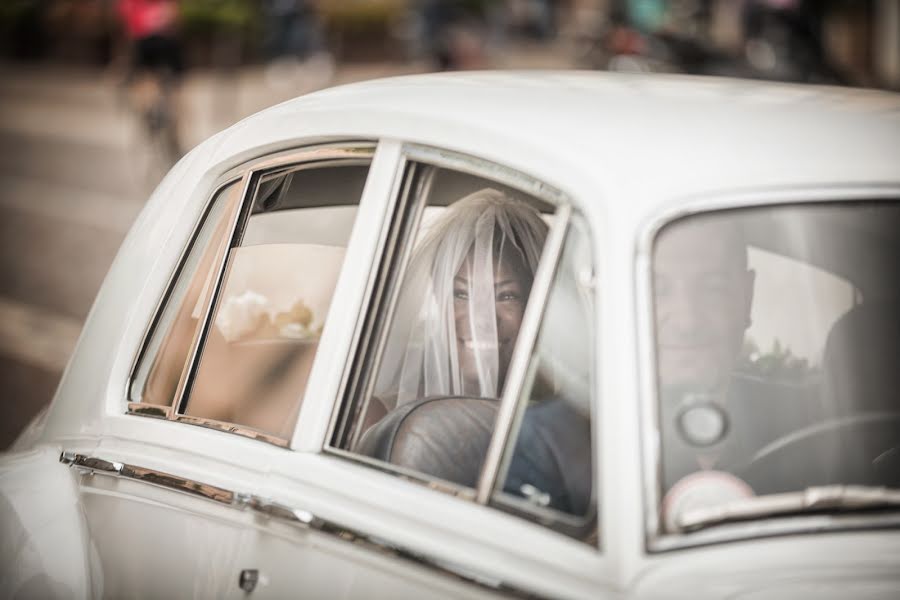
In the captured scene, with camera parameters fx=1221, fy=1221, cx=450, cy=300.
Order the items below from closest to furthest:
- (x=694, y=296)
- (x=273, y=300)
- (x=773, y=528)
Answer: (x=773, y=528) < (x=694, y=296) < (x=273, y=300)

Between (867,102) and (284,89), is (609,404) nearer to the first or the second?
(867,102)

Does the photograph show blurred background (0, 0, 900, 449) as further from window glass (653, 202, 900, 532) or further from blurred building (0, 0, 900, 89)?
window glass (653, 202, 900, 532)

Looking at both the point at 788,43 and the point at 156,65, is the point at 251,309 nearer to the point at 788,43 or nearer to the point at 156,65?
the point at 156,65

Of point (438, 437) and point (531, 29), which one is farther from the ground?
point (531, 29)

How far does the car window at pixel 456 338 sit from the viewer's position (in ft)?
6.27

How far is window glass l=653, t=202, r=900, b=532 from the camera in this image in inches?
71.3

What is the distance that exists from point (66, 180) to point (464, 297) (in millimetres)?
9990

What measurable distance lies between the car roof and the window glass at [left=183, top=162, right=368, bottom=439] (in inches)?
4.8

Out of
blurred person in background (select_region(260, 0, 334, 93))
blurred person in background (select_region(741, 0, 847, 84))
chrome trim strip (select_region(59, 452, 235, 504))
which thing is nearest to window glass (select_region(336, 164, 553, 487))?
chrome trim strip (select_region(59, 452, 235, 504))

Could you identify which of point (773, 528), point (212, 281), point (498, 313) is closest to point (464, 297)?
point (498, 313)

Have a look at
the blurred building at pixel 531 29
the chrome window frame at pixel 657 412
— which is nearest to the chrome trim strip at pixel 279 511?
the chrome window frame at pixel 657 412

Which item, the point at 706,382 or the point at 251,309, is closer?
the point at 706,382

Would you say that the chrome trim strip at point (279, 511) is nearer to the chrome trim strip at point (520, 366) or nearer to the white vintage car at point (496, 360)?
the white vintage car at point (496, 360)

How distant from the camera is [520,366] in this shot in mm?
1896
